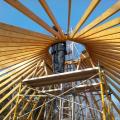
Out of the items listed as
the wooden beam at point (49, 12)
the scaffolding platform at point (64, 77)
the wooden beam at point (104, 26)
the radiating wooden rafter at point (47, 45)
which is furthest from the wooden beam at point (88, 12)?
the scaffolding platform at point (64, 77)

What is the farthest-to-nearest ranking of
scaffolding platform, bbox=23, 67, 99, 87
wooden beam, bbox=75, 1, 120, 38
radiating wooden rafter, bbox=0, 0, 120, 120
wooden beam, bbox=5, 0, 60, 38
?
1. scaffolding platform, bbox=23, 67, 99, 87
2. radiating wooden rafter, bbox=0, 0, 120, 120
3. wooden beam, bbox=75, 1, 120, 38
4. wooden beam, bbox=5, 0, 60, 38

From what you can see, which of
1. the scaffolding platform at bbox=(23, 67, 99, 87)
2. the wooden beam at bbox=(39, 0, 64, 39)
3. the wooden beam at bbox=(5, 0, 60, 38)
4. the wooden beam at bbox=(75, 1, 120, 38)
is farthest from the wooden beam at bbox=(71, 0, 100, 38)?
the scaffolding platform at bbox=(23, 67, 99, 87)

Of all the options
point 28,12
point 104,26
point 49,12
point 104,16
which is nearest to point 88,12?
point 104,16

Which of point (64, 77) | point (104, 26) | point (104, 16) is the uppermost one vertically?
point (104, 16)

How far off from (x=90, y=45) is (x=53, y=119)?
5451 mm

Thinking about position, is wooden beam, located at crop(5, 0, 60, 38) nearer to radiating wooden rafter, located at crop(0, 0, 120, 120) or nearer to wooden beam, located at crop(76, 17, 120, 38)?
radiating wooden rafter, located at crop(0, 0, 120, 120)

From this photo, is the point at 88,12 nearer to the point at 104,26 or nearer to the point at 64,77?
the point at 104,26

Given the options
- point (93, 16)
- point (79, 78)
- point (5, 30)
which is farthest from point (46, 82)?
point (93, 16)

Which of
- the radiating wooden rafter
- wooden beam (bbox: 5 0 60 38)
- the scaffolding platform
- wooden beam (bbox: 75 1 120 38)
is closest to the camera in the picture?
wooden beam (bbox: 5 0 60 38)

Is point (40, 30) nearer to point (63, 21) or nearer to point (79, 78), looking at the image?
point (63, 21)

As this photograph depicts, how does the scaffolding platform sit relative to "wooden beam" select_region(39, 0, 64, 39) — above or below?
below

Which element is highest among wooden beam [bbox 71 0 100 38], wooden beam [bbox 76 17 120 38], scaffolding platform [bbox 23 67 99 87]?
wooden beam [bbox 71 0 100 38]

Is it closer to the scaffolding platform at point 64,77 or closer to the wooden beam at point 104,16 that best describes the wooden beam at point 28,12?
the wooden beam at point 104,16

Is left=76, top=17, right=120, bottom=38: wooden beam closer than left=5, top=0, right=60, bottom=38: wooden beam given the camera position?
No
